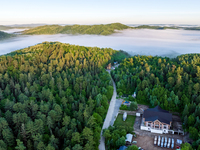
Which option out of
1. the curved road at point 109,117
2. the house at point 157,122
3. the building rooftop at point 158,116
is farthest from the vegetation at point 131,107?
the house at point 157,122

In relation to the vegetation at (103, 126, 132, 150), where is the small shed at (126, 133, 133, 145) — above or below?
below

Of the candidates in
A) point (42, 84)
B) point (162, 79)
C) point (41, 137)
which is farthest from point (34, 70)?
point (162, 79)

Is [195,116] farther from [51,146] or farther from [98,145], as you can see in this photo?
[51,146]

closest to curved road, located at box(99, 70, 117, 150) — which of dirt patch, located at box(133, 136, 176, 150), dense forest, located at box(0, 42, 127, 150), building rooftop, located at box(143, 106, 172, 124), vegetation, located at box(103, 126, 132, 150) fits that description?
vegetation, located at box(103, 126, 132, 150)

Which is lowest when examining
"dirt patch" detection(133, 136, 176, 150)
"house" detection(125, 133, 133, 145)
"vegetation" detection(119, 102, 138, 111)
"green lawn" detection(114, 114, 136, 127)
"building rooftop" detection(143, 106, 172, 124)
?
"dirt patch" detection(133, 136, 176, 150)

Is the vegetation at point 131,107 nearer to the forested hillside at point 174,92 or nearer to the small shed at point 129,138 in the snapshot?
the forested hillside at point 174,92

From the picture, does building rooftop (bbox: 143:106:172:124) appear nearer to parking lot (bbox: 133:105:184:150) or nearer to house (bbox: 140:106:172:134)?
house (bbox: 140:106:172:134)

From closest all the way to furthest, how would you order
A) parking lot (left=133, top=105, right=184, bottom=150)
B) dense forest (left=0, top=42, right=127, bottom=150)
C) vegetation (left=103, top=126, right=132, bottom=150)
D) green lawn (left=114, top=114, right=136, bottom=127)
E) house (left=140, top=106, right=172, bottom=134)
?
1. dense forest (left=0, top=42, right=127, bottom=150)
2. vegetation (left=103, top=126, right=132, bottom=150)
3. parking lot (left=133, top=105, right=184, bottom=150)
4. house (left=140, top=106, right=172, bottom=134)
5. green lawn (left=114, top=114, right=136, bottom=127)

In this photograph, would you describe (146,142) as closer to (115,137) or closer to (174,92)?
(115,137)
